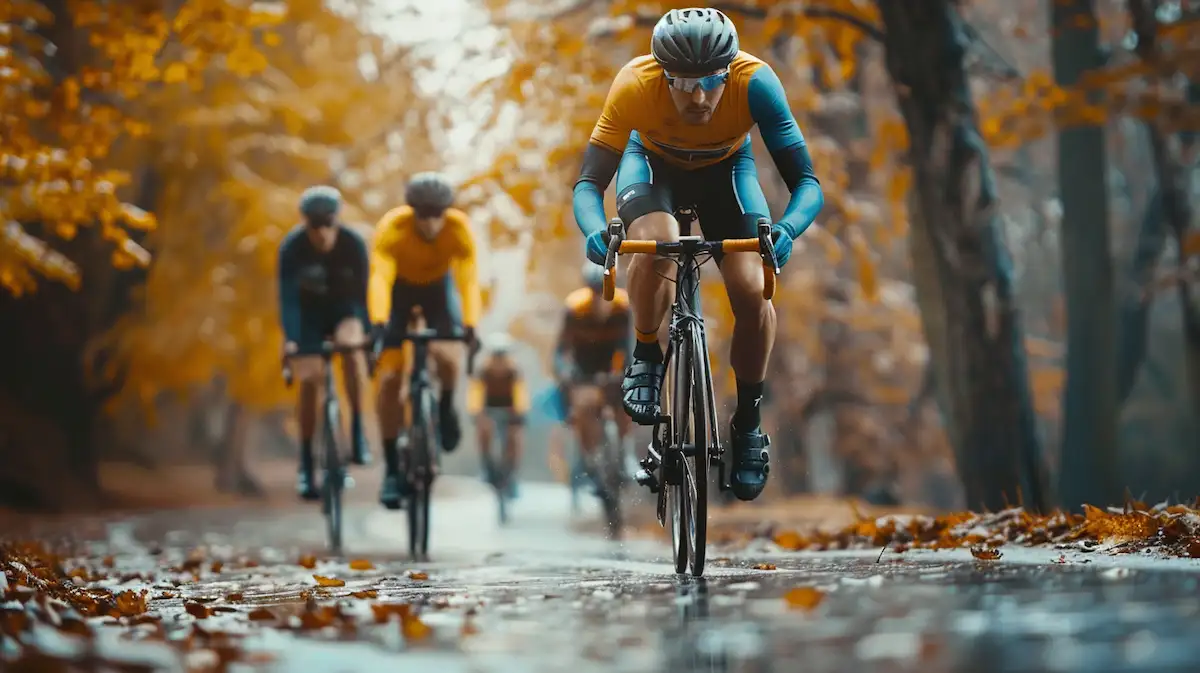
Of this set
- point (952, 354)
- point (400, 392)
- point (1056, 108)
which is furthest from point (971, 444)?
point (400, 392)

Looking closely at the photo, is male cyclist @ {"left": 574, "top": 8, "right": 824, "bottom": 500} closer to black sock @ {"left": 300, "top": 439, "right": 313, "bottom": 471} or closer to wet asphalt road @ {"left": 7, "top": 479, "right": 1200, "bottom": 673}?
wet asphalt road @ {"left": 7, "top": 479, "right": 1200, "bottom": 673}

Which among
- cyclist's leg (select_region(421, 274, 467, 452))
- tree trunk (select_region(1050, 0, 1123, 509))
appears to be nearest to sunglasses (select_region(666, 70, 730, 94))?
cyclist's leg (select_region(421, 274, 467, 452))

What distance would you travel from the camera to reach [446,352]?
1230 centimetres

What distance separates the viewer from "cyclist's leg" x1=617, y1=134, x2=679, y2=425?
297 inches

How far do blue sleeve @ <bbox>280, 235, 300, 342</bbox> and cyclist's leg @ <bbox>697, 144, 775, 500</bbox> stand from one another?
18.5 feet

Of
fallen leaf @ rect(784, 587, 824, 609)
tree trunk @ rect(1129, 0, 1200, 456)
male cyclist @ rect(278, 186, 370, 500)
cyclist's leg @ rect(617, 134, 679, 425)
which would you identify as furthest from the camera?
tree trunk @ rect(1129, 0, 1200, 456)

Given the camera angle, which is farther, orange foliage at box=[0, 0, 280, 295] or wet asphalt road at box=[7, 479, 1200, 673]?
orange foliage at box=[0, 0, 280, 295]

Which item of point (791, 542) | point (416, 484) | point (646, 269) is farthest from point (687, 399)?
point (416, 484)

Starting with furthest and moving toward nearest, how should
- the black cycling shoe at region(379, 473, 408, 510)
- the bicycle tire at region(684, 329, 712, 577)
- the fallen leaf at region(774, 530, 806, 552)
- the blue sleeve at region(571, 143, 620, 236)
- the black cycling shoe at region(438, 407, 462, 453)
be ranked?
the black cycling shoe at region(438, 407, 462, 453) → the black cycling shoe at region(379, 473, 408, 510) → the fallen leaf at region(774, 530, 806, 552) → the blue sleeve at region(571, 143, 620, 236) → the bicycle tire at region(684, 329, 712, 577)

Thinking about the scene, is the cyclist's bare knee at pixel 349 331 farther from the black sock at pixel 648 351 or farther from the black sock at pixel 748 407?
the black sock at pixel 748 407

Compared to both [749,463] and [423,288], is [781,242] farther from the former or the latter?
[423,288]

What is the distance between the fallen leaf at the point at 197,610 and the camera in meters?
6.13

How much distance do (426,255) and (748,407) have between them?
5.09 metres

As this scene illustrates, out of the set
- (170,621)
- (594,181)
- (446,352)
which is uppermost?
(594,181)
